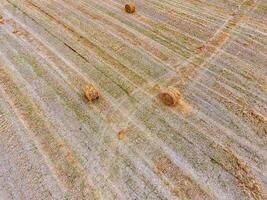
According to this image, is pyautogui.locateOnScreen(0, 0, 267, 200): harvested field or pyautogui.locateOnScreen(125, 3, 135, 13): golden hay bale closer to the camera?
pyautogui.locateOnScreen(0, 0, 267, 200): harvested field

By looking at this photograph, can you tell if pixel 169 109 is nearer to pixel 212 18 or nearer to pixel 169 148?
pixel 169 148

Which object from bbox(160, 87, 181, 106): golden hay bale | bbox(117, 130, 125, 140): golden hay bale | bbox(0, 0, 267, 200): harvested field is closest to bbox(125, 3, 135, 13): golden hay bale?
bbox(0, 0, 267, 200): harvested field

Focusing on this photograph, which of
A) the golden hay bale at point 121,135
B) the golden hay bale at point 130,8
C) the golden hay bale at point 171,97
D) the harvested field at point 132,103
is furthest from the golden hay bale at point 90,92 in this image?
the golden hay bale at point 130,8

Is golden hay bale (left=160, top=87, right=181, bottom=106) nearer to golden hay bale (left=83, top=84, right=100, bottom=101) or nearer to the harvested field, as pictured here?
the harvested field

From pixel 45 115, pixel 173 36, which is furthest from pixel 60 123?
pixel 173 36

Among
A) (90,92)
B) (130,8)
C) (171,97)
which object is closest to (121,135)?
(90,92)

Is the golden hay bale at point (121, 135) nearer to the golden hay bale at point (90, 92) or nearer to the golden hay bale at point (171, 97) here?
the golden hay bale at point (90, 92)
